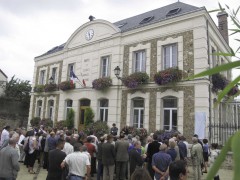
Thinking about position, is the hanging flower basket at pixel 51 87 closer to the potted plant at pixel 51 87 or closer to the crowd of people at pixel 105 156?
the potted plant at pixel 51 87

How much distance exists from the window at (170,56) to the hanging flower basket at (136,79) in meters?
1.18

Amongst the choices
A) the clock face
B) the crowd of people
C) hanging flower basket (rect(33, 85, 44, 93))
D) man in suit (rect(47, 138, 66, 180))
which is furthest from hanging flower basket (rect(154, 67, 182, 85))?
hanging flower basket (rect(33, 85, 44, 93))

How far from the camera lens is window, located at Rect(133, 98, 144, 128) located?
1304 cm

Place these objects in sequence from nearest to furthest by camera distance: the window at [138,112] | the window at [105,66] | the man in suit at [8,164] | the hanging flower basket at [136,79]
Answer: the man in suit at [8,164], the hanging flower basket at [136,79], the window at [138,112], the window at [105,66]

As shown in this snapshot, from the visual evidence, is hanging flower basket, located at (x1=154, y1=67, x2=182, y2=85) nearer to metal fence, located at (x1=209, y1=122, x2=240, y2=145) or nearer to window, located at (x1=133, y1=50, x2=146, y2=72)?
window, located at (x1=133, y1=50, x2=146, y2=72)

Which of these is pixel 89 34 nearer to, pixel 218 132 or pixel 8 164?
pixel 218 132

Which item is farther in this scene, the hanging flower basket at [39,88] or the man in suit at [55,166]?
the hanging flower basket at [39,88]

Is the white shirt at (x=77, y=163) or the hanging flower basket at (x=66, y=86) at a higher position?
the hanging flower basket at (x=66, y=86)

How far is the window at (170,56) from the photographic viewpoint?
40.5 feet

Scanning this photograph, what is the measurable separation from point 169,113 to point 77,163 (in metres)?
7.55

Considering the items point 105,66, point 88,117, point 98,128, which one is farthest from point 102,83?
point 98,128

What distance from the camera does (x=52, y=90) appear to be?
18.1 metres

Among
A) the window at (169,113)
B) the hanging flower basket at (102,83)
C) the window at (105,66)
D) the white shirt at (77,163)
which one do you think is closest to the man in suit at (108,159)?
the white shirt at (77,163)

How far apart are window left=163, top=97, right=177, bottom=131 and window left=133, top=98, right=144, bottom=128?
1.33 metres
